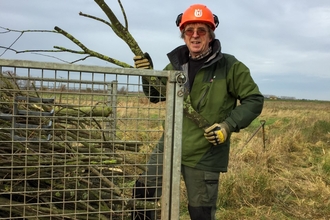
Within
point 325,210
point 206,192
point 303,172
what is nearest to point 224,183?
point 325,210

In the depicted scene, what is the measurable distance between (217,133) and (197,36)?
30.5 inches

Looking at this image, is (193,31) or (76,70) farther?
(193,31)

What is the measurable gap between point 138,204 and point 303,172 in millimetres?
4584

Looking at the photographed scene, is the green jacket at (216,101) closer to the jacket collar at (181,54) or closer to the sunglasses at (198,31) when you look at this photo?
the jacket collar at (181,54)

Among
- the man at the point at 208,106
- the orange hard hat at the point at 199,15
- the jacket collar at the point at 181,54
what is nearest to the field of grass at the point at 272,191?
the man at the point at 208,106

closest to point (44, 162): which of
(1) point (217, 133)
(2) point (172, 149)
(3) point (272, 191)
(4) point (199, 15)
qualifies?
(2) point (172, 149)

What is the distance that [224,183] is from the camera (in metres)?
4.46

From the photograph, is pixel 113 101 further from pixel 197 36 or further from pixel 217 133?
pixel 197 36

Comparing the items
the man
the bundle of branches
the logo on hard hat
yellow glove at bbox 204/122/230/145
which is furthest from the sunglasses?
the bundle of branches

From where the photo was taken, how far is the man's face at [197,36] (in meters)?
2.60

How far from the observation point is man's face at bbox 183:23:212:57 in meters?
2.60

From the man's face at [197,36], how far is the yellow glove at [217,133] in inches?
25.1

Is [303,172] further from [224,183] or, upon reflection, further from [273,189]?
[224,183]

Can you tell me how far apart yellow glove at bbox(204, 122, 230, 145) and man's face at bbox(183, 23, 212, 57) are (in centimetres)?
64
